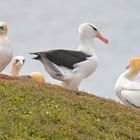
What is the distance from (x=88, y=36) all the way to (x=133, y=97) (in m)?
2.71

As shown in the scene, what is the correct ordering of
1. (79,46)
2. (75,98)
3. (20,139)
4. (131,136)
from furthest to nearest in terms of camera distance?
(79,46) → (75,98) → (131,136) → (20,139)

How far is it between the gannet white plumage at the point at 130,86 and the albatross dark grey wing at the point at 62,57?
5.10 feet

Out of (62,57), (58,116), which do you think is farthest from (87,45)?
(58,116)

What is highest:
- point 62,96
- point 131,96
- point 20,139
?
point 20,139

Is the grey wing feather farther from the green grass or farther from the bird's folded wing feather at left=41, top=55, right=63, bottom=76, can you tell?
the green grass

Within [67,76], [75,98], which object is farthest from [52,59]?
[75,98]

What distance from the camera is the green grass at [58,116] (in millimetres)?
11195

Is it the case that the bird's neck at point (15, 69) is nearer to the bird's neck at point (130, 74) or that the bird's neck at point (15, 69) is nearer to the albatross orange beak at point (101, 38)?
the albatross orange beak at point (101, 38)

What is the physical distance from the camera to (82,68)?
17359mm

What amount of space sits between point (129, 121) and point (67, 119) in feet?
7.22

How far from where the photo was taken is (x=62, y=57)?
55.1 ft

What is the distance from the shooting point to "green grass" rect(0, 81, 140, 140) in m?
11.2

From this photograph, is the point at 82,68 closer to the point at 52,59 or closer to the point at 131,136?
the point at 52,59

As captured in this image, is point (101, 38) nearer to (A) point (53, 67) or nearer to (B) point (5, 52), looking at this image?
(A) point (53, 67)
